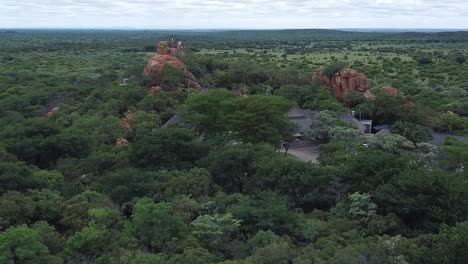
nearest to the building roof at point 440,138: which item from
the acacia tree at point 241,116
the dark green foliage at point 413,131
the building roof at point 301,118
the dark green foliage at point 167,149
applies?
the dark green foliage at point 413,131

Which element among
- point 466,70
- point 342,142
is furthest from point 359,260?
point 466,70

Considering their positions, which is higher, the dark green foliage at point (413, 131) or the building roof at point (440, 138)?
the dark green foliage at point (413, 131)

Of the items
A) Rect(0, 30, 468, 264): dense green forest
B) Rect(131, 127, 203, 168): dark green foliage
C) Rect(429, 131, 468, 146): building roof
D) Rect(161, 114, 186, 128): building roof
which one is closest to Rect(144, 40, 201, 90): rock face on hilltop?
Rect(0, 30, 468, 264): dense green forest

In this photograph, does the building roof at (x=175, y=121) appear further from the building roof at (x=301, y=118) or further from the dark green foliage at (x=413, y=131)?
the dark green foliage at (x=413, y=131)

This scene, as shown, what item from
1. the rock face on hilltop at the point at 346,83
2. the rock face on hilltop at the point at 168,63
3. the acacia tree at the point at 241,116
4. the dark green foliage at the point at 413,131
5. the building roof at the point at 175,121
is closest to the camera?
the acacia tree at the point at 241,116

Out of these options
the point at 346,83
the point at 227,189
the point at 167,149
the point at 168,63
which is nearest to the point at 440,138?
the point at 346,83

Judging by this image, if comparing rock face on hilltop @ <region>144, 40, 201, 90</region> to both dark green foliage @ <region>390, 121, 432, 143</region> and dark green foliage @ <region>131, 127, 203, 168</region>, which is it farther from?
dark green foliage @ <region>390, 121, 432, 143</region>

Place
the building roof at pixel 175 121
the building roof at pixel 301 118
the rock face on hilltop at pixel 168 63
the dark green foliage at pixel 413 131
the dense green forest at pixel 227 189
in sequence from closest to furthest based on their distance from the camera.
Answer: the dense green forest at pixel 227 189 < the dark green foliage at pixel 413 131 < the building roof at pixel 175 121 < the building roof at pixel 301 118 < the rock face on hilltop at pixel 168 63

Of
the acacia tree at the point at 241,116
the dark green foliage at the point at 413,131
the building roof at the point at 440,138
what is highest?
the acacia tree at the point at 241,116
